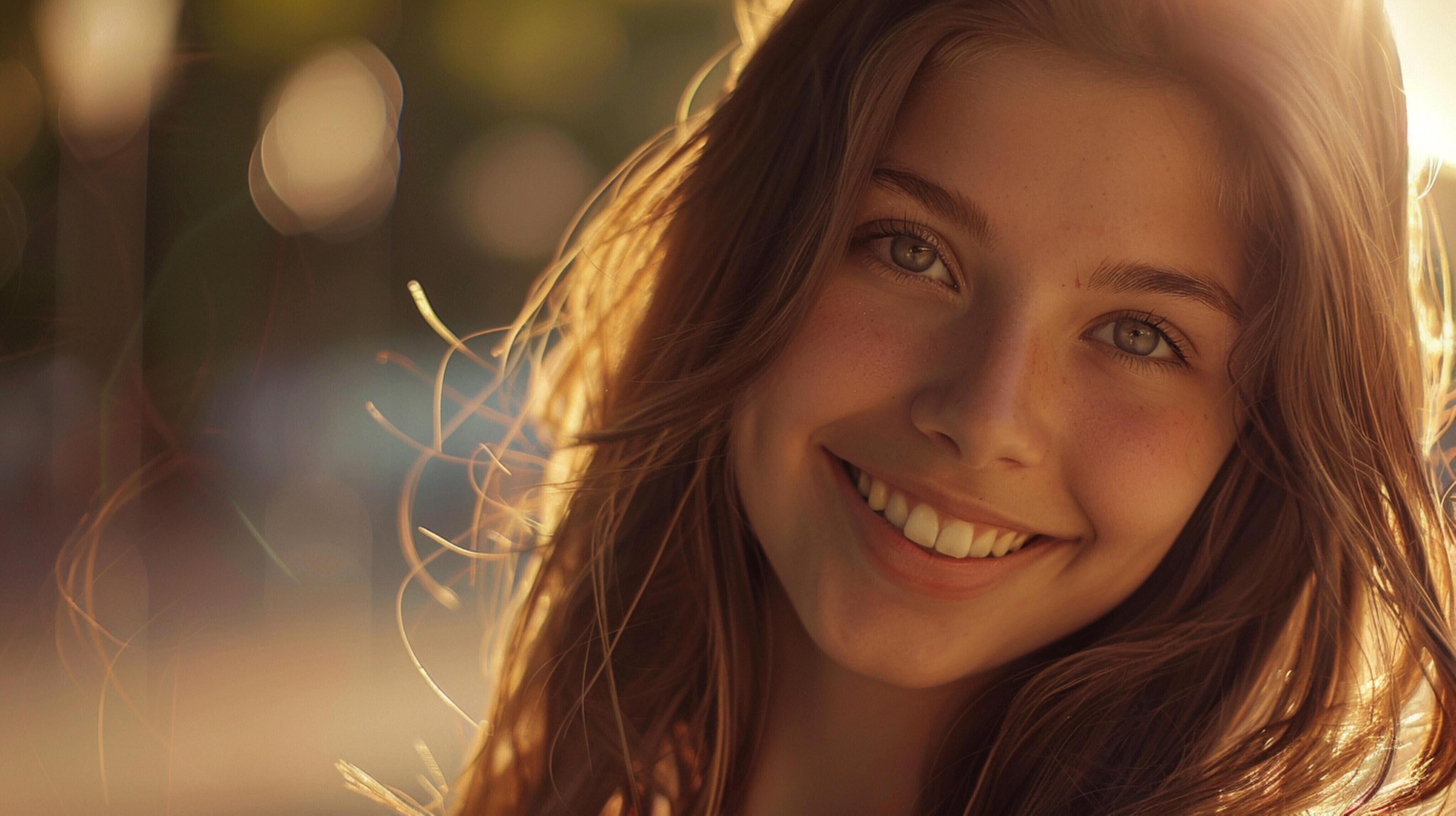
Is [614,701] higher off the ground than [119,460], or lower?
lower

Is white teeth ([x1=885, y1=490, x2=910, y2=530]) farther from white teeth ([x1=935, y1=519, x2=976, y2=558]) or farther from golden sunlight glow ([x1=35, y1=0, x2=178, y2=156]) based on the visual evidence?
golden sunlight glow ([x1=35, y1=0, x2=178, y2=156])

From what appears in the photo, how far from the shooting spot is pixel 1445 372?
170 cm

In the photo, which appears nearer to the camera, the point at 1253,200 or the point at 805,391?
the point at 1253,200

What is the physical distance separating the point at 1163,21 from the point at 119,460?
20.6ft

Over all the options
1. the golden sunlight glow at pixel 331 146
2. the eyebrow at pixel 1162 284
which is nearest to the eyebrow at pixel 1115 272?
the eyebrow at pixel 1162 284

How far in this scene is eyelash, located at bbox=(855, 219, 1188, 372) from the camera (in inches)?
55.2

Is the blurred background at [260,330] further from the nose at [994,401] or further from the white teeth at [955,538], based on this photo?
the white teeth at [955,538]

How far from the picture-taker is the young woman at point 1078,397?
1.36 meters

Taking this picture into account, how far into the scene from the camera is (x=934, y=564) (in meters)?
1.47

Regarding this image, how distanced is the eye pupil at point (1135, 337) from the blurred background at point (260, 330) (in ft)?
2.16

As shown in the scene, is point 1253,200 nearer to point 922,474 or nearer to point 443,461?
point 922,474

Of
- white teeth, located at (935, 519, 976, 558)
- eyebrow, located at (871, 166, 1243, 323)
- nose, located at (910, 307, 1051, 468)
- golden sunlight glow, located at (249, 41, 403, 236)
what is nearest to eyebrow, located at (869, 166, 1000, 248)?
eyebrow, located at (871, 166, 1243, 323)

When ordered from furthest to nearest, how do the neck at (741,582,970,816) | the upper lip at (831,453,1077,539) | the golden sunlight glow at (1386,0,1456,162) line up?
the neck at (741,582,970,816), the golden sunlight glow at (1386,0,1456,162), the upper lip at (831,453,1077,539)

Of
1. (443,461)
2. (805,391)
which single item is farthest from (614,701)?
(443,461)
